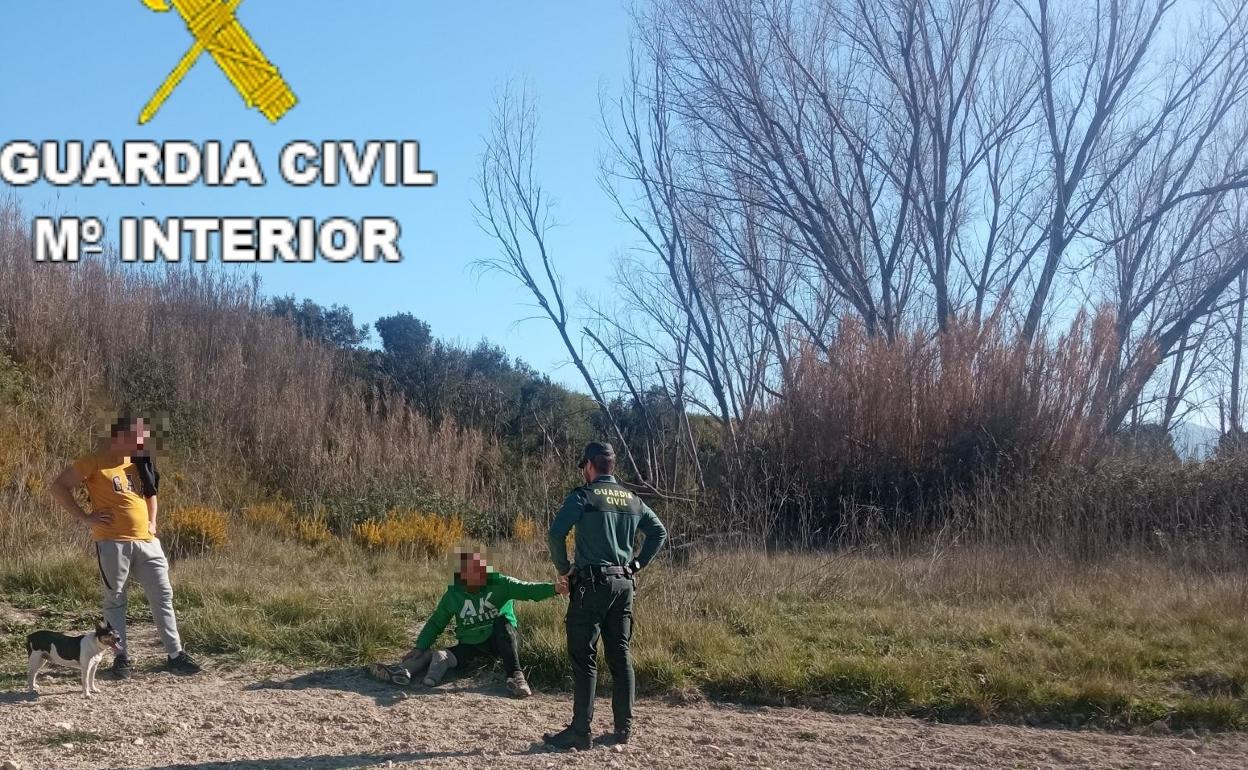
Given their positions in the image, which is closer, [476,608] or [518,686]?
[518,686]

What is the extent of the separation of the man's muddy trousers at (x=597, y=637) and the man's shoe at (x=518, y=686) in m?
1.23

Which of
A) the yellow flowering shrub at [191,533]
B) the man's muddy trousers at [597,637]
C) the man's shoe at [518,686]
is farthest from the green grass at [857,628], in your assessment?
the man's muddy trousers at [597,637]

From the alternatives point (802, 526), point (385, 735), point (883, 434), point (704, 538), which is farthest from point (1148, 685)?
point (883, 434)

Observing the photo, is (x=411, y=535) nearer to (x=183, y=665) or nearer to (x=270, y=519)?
(x=270, y=519)

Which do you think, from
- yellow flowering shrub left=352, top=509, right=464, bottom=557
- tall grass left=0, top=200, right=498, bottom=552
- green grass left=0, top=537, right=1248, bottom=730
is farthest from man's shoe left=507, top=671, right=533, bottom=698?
tall grass left=0, top=200, right=498, bottom=552

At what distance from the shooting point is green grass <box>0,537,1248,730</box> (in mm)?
6535

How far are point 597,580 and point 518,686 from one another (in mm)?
1724

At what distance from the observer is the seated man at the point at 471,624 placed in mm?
6879

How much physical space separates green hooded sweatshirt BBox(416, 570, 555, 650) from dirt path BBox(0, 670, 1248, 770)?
0.41m

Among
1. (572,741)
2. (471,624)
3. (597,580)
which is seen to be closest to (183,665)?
(471,624)

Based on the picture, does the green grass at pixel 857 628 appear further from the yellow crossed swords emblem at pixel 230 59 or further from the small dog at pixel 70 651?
the yellow crossed swords emblem at pixel 230 59

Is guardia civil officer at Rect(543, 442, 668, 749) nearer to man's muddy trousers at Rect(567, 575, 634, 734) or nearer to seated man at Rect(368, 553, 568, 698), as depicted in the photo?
man's muddy trousers at Rect(567, 575, 634, 734)

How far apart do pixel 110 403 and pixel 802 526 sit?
11.2 m

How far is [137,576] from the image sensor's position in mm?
6621
